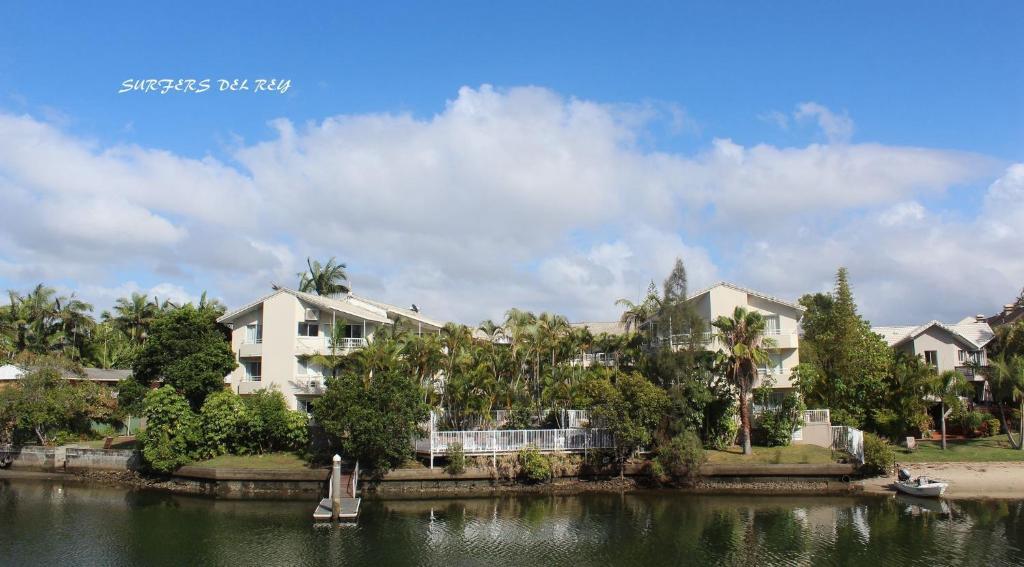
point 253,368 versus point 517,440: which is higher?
point 253,368

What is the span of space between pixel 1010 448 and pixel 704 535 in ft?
82.7

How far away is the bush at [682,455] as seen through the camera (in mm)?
36844

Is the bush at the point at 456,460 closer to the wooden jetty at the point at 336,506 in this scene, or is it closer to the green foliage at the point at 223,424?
the wooden jetty at the point at 336,506

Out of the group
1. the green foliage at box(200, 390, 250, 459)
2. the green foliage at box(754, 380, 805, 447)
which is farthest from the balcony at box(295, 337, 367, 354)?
the green foliage at box(754, 380, 805, 447)

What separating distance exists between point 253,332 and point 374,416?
16.0 meters

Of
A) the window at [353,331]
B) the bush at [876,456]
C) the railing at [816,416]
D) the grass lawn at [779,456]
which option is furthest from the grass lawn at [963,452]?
the window at [353,331]

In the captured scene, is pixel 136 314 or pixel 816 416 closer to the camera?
pixel 816 416

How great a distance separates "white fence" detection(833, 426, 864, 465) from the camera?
37.8 m

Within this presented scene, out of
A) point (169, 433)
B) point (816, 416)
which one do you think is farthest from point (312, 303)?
point (816, 416)

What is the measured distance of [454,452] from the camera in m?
37.9

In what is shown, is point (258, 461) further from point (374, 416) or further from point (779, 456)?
point (779, 456)

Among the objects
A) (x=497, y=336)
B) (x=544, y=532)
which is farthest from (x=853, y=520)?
(x=497, y=336)

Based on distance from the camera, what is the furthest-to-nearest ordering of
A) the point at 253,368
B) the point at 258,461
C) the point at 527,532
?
the point at 253,368 → the point at 258,461 → the point at 527,532

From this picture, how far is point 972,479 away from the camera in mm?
37000
